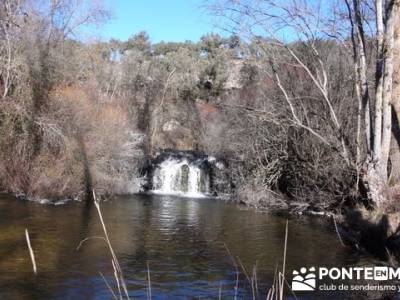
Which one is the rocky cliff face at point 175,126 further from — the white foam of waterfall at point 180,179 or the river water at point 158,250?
the river water at point 158,250

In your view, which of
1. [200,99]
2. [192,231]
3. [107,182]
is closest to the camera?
[192,231]

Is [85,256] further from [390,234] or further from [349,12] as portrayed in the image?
[349,12]

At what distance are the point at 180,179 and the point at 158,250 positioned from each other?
45.2 ft

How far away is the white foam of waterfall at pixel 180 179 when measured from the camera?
84.2 ft

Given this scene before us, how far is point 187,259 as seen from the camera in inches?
457

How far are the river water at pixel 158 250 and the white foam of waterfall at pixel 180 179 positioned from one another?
6.40m

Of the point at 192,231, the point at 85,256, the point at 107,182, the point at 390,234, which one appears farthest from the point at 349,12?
the point at 107,182

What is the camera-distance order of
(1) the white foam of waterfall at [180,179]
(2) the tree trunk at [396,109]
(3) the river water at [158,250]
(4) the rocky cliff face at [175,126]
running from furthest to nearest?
(4) the rocky cliff face at [175,126] < (1) the white foam of waterfall at [180,179] < (2) the tree trunk at [396,109] < (3) the river water at [158,250]

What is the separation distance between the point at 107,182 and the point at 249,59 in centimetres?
897

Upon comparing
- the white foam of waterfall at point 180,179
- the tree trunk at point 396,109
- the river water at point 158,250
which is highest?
the tree trunk at point 396,109

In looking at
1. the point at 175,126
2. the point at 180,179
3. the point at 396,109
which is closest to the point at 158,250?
the point at 396,109

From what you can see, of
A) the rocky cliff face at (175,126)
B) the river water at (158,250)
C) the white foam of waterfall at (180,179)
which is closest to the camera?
the river water at (158,250)

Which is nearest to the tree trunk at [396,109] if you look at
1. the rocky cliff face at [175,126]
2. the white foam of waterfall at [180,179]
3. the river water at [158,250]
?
the river water at [158,250]

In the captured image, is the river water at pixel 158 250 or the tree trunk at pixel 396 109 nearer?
the river water at pixel 158 250
